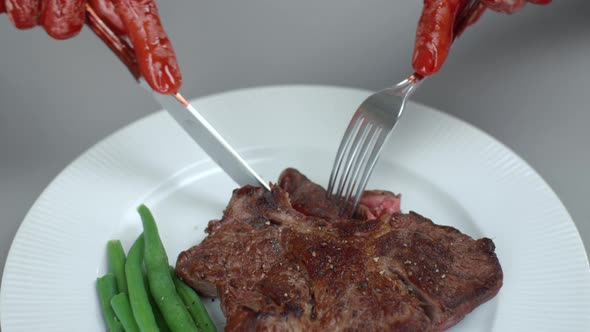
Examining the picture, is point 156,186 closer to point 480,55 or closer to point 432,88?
point 432,88

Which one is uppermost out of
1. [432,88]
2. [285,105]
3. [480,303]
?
[432,88]

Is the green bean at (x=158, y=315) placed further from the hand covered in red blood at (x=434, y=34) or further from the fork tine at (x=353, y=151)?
the hand covered in red blood at (x=434, y=34)

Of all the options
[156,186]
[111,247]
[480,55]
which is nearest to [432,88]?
[480,55]

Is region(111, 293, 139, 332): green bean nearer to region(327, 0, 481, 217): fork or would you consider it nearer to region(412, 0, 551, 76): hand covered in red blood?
region(327, 0, 481, 217): fork

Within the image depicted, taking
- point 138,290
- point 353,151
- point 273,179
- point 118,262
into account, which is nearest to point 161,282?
point 138,290

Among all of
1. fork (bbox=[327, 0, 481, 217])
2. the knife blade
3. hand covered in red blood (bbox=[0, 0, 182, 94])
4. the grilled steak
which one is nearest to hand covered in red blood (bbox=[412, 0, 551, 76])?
fork (bbox=[327, 0, 481, 217])
